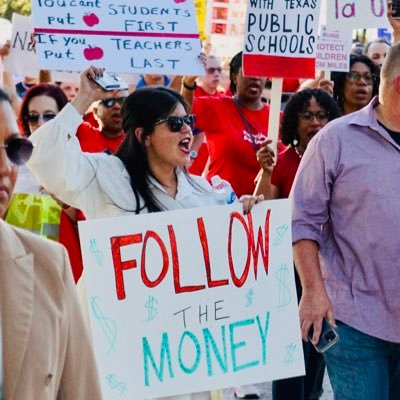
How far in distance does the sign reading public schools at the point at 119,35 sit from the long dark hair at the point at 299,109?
987mm

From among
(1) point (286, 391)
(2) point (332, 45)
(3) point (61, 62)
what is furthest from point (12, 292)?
(2) point (332, 45)

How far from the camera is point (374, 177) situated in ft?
13.9

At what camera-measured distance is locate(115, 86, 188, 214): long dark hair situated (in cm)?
445

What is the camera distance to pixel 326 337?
4.20 metres

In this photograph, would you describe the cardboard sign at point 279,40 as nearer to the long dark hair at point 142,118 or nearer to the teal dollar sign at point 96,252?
the long dark hair at point 142,118

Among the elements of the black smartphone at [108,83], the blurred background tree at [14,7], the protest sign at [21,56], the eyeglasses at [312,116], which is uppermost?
the black smartphone at [108,83]

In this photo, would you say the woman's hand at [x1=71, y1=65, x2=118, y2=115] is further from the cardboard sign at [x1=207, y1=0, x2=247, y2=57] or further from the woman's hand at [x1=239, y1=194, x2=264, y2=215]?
the cardboard sign at [x1=207, y1=0, x2=247, y2=57]

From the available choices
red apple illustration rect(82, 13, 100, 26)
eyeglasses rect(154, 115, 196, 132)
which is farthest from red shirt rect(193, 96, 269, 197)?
eyeglasses rect(154, 115, 196, 132)

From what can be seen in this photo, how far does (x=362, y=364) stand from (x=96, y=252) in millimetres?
1046

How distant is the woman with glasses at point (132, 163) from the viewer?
14.1ft

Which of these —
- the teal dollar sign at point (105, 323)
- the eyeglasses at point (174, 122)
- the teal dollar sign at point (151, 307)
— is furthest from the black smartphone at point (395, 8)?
the teal dollar sign at point (105, 323)

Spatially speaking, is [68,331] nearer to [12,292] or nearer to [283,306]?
[12,292]

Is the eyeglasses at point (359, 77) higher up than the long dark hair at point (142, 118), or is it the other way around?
the long dark hair at point (142, 118)

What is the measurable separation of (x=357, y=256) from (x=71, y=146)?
1.13 meters
